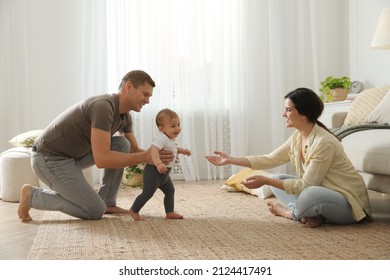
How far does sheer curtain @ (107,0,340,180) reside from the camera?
4.91 m

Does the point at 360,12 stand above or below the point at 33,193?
above

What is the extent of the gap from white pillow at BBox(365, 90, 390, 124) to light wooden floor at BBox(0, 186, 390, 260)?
1.70ft

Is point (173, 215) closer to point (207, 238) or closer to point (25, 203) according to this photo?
point (207, 238)

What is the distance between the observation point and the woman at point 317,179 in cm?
260

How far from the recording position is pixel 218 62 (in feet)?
16.6

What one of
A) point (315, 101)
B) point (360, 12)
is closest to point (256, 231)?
point (315, 101)

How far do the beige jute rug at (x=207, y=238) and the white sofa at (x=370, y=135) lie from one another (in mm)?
333

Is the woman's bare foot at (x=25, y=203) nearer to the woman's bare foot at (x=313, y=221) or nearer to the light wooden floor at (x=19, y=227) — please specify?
the light wooden floor at (x=19, y=227)

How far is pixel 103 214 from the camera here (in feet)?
9.78

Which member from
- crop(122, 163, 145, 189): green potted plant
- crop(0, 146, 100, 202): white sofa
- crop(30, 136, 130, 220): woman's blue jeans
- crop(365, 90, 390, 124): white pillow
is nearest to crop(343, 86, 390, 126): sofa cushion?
crop(365, 90, 390, 124): white pillow

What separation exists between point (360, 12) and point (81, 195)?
347 centimetres

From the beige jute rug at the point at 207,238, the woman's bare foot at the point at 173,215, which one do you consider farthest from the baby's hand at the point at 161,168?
the woman's bare foot at the point at 173,215
